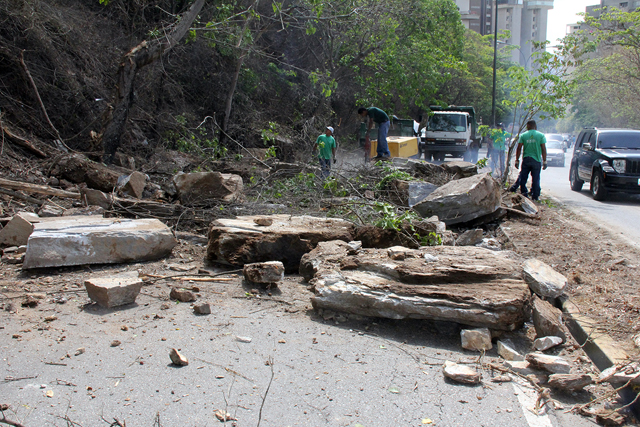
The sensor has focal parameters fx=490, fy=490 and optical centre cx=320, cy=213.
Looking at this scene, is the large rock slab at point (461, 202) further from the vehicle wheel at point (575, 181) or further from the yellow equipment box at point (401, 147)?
the yellow equipment box at point (401, 147)

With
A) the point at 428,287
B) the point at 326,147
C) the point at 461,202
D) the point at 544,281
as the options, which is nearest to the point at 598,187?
the point at 461,202

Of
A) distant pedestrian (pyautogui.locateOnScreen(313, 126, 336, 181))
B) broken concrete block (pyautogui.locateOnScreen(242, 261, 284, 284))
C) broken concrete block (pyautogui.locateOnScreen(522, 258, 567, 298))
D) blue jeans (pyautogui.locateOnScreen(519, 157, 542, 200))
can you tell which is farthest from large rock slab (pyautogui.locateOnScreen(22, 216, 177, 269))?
blue jeans (pyautogui.locateOnScreen(519, 157, 542, 200))

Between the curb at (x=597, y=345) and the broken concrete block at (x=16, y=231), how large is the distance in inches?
216

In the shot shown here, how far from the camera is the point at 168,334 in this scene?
3.58 meters

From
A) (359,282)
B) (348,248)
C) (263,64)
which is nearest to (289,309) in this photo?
(359,282)

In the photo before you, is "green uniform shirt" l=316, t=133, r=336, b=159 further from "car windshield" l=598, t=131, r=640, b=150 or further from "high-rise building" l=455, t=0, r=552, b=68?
"high-rise building" l=455, t=0, r=552, b=68

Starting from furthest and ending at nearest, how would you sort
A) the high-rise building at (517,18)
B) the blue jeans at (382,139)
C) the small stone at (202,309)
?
the high-rise building at (517,18) → the blue jeans at (382,139) → the small stone at (202,309)

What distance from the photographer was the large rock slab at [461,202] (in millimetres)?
7777

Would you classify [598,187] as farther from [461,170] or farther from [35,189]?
[35,189]

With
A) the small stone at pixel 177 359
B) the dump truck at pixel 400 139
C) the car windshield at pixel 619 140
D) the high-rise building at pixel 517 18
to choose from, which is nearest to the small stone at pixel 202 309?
the small stone at pixel 177 359

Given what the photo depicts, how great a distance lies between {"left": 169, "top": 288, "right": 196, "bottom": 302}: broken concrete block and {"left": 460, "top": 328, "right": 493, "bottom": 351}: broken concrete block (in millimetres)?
2286

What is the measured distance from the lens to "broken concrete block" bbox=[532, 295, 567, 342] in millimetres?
3721

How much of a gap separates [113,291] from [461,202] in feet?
18.0

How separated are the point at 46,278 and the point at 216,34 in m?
9.91
